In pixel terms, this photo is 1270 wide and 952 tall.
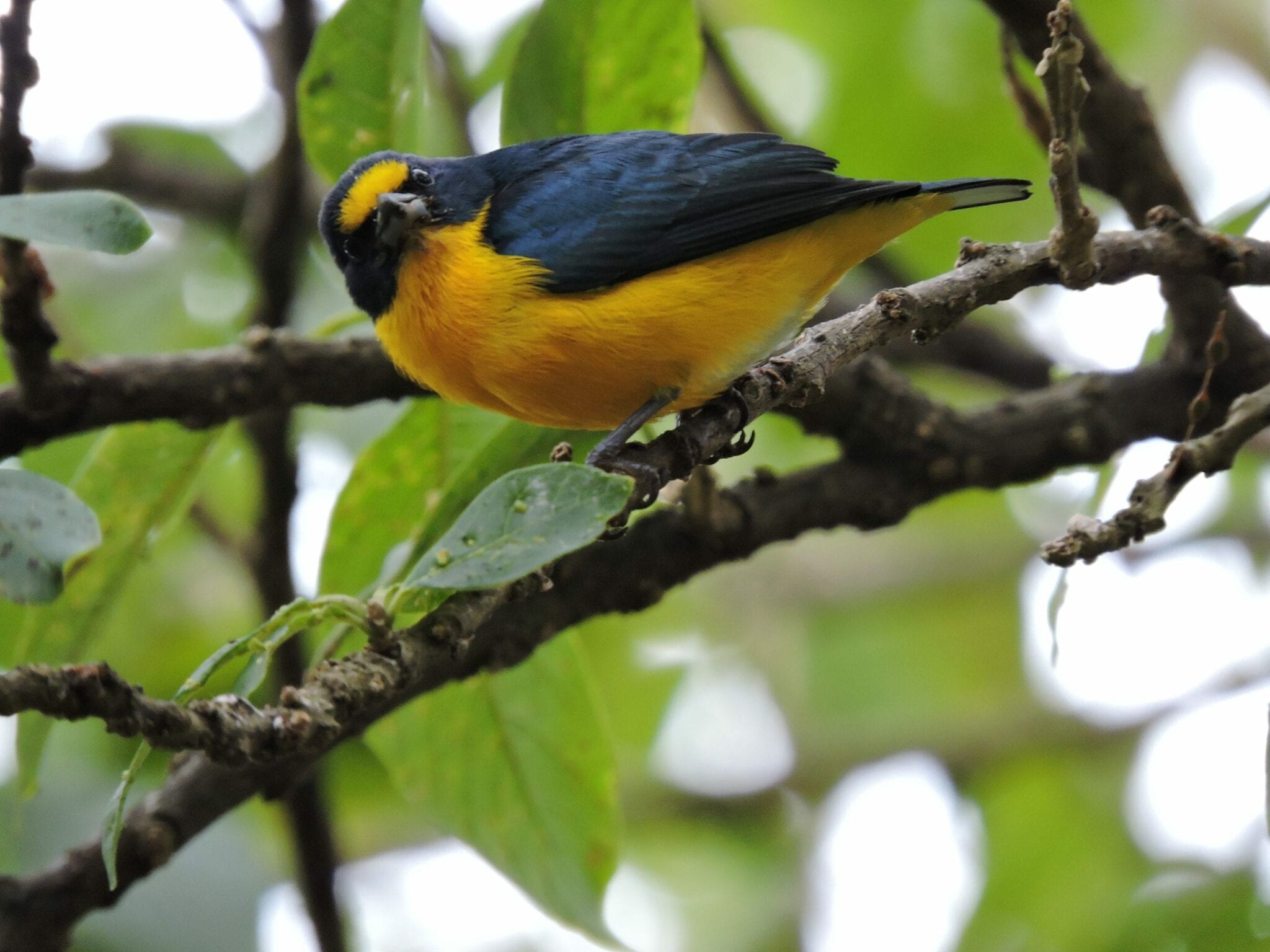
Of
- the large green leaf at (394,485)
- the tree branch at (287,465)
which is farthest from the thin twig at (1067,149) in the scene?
the tree branch at (287,465)

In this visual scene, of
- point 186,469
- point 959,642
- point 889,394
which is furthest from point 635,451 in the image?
point 959,642

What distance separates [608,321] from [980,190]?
41.1 inches

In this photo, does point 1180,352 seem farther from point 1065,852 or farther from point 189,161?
point 189,161

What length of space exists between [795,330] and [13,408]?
6.66 feet

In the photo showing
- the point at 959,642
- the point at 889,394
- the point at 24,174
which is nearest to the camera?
the point at 24,174

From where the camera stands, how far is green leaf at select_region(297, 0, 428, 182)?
3508 millimetres

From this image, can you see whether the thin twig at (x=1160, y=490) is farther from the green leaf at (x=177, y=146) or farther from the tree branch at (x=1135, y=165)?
the green leaf at (x=177, y=146)

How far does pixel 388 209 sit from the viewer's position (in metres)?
3.67

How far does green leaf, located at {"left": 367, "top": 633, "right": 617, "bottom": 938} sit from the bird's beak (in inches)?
48.5

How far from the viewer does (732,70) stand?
4.64 metres

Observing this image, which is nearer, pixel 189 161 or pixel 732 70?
pixel 732 70

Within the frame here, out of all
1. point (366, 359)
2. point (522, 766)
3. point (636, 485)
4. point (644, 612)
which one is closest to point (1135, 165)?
point (636, 485)

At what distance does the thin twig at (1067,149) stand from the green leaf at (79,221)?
157cm

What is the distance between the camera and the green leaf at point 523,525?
2020 mm
